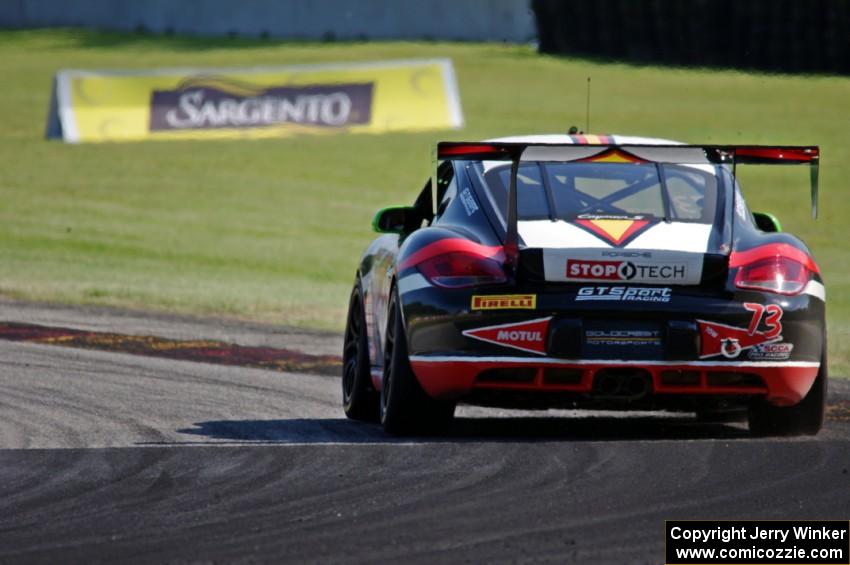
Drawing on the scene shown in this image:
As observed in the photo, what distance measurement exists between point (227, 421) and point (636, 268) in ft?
7.72

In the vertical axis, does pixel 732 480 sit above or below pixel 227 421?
above

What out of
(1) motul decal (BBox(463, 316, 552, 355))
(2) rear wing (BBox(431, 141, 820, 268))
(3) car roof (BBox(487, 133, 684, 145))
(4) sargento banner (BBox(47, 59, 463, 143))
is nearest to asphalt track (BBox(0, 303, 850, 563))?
(1) motul decal (BBox(463, 316, 552, 355))

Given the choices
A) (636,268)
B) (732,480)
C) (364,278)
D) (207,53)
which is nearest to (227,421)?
(364,278)

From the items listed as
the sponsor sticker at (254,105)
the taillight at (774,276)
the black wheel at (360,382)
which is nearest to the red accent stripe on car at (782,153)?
the taillight at (774,276)

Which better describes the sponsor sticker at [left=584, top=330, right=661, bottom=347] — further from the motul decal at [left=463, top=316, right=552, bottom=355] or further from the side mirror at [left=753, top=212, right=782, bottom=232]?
the side mirror at [left=753, top=212, right=782, bottom=232]

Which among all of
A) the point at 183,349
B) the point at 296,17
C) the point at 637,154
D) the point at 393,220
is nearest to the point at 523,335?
the point at 637,154

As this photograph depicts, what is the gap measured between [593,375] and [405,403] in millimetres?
866

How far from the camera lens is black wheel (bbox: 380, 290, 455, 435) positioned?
7723 mm

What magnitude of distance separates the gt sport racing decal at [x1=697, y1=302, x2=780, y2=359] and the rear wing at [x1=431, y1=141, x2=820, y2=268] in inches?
29.1

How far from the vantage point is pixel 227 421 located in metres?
8.69

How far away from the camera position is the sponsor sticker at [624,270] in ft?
24.2

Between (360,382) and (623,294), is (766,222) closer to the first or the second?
(623,294)

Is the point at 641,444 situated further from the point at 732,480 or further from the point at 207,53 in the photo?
the point at 207,53

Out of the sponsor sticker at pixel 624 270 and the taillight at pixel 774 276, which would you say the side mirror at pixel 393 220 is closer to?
the sponsor sticker at pixel 624 270
